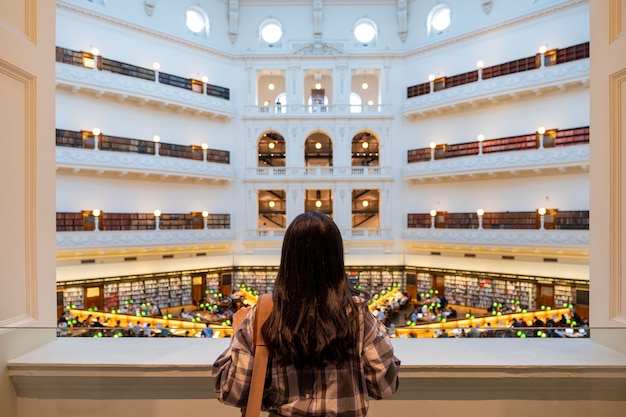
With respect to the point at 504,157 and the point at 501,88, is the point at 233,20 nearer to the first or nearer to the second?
the point at 501,88

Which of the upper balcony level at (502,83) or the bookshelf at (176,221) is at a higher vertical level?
the upper balcony level at (502,83)

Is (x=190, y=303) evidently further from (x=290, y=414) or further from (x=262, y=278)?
(x=290, y=414)

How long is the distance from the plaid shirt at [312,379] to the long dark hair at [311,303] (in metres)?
0.06

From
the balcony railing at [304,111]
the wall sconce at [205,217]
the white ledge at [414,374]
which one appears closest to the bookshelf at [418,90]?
the balcony railing at [304,111]

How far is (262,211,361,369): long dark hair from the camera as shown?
4.28 feet

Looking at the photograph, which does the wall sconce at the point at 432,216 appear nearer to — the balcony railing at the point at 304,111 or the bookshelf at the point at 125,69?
the balcony railing at the point at 304,111

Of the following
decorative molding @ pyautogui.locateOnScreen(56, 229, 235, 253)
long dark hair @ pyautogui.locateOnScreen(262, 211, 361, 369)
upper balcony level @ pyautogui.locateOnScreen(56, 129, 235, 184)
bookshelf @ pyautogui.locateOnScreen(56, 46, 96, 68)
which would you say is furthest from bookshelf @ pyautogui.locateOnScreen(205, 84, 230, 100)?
long dark hair @ pyautogui.locateOnScreen(262, 211, 361, 369)

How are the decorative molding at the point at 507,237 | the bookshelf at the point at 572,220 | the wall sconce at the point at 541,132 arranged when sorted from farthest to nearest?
the wall sconce at the point at 541,132 → the bookshelf at the point at 572,220 → the decorative molding at the point at 507,237

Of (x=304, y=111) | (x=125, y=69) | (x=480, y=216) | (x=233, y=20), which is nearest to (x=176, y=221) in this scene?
(x=125, y=69)

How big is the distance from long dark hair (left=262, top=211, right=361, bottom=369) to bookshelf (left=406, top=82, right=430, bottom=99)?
18945 mm

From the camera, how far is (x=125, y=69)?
16.6m

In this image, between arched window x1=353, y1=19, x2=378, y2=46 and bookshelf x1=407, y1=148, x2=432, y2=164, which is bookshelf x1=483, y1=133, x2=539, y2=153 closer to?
bookshelf x1=407, y1=148, x2=432, y2=164

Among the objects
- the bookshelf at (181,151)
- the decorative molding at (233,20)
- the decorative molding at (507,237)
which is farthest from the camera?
the decorative molding at (233,20)

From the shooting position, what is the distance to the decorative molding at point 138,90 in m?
15.0
